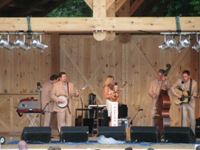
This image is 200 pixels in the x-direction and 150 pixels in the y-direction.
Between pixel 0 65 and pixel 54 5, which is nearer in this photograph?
pixel 0 65

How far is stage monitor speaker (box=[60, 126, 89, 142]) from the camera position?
19891mm

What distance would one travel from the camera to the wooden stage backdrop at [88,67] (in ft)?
80.2

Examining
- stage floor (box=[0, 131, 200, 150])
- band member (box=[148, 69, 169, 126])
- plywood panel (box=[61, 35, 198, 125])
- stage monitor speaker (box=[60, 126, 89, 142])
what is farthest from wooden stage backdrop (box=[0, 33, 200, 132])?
stage floor (box=[0, 131, 200, 150])

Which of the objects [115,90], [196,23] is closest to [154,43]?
[115,90]

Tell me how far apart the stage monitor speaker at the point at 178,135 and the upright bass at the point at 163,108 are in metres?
1.22

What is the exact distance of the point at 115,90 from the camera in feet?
71.6

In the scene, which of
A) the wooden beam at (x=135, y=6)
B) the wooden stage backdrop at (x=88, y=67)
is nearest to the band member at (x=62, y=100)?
the wooden stage backdrop at (x=88, y=67)

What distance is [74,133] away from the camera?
65.4ft

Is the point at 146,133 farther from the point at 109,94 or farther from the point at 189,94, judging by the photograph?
the point at 109,94

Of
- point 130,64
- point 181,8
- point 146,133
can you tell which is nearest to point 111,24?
point 146,133

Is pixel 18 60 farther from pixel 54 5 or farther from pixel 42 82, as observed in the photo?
pixel 54 5

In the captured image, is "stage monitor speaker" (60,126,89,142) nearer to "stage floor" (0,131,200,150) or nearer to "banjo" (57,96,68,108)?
"stage floor" (0,131,200,150)

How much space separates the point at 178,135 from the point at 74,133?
2330mm

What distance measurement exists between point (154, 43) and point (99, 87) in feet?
6.38
